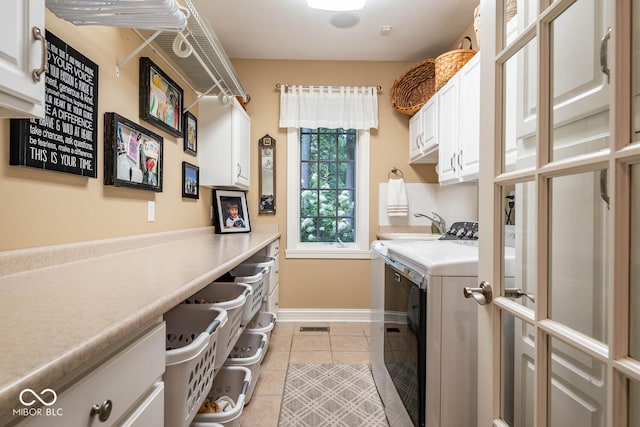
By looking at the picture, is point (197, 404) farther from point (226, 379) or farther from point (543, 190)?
point (543, 190)

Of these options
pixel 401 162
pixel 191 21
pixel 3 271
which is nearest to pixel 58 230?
pixel 3 271

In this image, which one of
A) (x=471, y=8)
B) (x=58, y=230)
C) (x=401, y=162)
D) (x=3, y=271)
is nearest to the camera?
(x=3, y=271)

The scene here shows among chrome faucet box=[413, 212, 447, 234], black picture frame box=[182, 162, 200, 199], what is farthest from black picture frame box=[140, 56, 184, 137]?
chrome faucet box=[413, 212, 447, 234]

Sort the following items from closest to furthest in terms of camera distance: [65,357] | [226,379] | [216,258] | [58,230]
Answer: [65,357], [58,230], [216,258], [226,379]

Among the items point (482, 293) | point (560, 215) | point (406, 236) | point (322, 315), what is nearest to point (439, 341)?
point (482, 293)

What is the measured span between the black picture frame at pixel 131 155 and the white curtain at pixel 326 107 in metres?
1.51

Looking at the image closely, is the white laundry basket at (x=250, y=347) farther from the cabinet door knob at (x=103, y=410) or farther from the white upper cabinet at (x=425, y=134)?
the white upper cabinet at (x=425, y=134)

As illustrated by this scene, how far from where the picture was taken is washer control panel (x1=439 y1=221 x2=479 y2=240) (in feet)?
7.43

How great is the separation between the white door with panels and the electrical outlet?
176 cm

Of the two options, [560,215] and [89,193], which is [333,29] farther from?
[560,215]

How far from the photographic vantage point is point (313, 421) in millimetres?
1765

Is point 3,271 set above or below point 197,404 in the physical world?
Answer: above

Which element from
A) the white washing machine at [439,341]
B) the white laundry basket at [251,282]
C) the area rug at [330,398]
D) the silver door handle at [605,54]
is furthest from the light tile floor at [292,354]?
the silver door handle at [605,54]

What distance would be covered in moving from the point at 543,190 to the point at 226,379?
5.18ft
